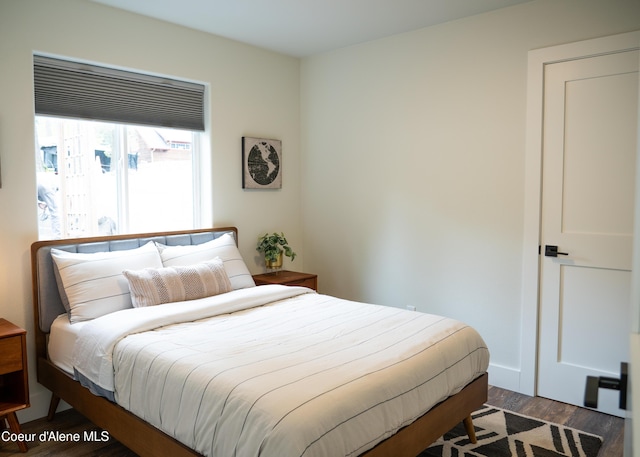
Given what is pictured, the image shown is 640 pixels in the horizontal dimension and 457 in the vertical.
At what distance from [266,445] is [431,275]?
241cm

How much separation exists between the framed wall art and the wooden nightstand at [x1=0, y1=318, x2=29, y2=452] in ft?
6.70

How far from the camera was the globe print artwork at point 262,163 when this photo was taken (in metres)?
4.14

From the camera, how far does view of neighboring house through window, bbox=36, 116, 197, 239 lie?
3.20m

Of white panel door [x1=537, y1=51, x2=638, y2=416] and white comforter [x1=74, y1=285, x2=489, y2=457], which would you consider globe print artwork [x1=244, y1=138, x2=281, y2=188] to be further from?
white panel door [x1=537, y1=51, x2=638, y2=416]

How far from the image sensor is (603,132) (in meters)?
2.98

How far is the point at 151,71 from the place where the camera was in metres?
3.50

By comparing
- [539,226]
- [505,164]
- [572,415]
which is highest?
[505,164]

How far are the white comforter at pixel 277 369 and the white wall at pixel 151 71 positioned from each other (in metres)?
0.80

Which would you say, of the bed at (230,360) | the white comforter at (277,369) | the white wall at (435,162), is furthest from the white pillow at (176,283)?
the white wall at (435,162)

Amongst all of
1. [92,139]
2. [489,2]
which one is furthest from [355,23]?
[92,139]

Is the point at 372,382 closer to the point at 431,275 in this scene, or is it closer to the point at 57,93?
the point at 431,275

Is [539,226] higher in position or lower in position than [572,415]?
higher

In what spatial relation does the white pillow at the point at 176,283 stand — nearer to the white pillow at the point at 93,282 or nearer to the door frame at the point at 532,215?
the white pillow at the point at 93,282

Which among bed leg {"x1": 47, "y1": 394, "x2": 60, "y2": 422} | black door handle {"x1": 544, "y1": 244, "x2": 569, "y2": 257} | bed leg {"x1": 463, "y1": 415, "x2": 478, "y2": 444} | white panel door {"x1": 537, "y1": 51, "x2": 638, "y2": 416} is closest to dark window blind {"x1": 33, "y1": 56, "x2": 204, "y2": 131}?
bed leg {"x1": 47, "y1": 394, "x2": 60, "y2": 422}
